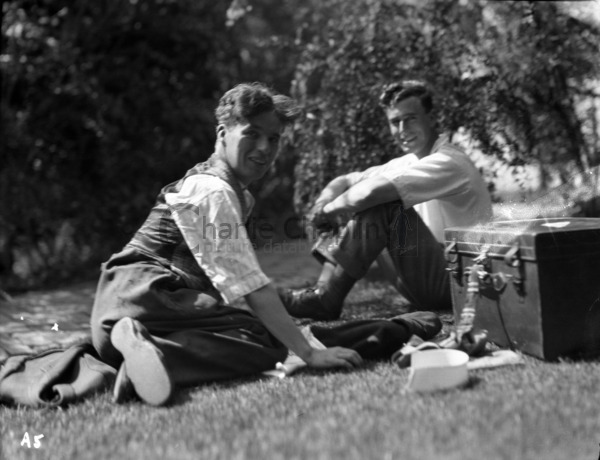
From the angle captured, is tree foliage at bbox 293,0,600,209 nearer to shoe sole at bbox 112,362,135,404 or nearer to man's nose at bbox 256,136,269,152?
man's nose at bbox 256,136,269,152

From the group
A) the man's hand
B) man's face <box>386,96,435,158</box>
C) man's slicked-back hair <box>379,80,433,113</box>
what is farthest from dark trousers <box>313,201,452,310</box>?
the man's hand

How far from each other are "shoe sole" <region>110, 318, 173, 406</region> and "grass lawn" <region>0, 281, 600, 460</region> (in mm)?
48

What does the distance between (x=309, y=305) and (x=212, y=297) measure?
3.44 ft

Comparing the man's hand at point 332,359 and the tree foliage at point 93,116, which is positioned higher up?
the tree foliage at point 93,116

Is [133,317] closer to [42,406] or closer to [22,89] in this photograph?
[42,406]

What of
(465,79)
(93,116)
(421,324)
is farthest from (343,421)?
(93,116)

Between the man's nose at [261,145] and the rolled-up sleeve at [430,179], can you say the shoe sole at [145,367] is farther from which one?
the rolled-up sleeve at [430,179]

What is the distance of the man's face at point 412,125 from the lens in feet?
11.5

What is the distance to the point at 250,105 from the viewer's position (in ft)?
8.43

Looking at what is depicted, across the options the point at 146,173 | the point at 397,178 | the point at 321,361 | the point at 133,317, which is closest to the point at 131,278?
the point at 133,317

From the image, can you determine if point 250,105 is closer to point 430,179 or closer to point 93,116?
point 430,179

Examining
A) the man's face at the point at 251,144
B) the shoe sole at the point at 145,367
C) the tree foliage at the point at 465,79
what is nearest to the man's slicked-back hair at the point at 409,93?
the tree foliage at the point at 465,79

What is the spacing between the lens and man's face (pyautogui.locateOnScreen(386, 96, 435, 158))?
3508 millimetres

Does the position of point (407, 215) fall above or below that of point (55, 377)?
above
